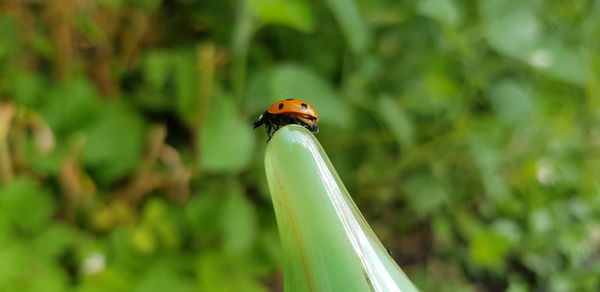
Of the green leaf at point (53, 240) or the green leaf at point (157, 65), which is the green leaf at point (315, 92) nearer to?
the green leaf at point (157, 65)

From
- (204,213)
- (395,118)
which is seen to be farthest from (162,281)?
(395,118)

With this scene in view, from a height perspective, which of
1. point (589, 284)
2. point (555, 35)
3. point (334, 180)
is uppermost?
point (555, 35)

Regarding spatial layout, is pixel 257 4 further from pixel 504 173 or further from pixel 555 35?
pixel 504 173

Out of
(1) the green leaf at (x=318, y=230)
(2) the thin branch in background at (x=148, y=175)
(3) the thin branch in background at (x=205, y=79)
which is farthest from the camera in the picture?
(2) the thin branch in background at (x=148, y=175)

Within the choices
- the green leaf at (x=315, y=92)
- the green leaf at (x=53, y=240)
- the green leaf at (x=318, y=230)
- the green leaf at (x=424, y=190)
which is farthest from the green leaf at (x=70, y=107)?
the green leaf at (x=318, y=230)

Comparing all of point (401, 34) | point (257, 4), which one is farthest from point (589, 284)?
point (257, 4)

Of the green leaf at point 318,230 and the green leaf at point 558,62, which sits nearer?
the green leaf at point 318,230

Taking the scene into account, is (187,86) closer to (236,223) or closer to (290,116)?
(236,223)

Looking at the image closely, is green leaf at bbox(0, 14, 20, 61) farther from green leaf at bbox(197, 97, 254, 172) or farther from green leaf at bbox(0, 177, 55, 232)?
green leaf at bbox(197, 97, 254, 172)
